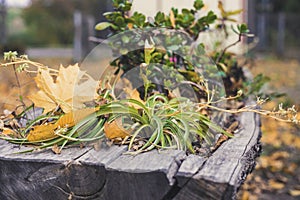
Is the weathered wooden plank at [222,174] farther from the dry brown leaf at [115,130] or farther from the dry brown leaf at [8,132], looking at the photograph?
the dry brown leaf at [8,132]

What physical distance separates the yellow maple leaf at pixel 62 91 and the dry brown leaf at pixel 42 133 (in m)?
0.14

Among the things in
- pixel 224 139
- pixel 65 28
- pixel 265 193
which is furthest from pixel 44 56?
pixel 224 139

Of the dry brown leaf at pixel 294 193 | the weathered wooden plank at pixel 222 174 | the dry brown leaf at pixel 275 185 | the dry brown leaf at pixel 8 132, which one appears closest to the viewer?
the weathered wooden plank at pixel 222 174

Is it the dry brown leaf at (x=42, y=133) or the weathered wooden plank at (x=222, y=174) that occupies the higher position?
the dry brown leaf at (x=42, y=133)

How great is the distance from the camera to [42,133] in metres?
1.20

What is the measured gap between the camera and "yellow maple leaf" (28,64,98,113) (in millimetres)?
1335

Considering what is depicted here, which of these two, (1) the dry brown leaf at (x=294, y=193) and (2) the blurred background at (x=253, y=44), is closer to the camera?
Answer: (1) the dry brown leaf at (x=294, y=193)

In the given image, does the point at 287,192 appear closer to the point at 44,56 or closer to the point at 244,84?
the point at 244,84

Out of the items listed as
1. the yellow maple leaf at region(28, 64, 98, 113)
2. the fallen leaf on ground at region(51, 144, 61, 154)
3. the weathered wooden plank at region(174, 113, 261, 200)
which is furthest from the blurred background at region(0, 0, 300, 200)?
the weathered wooden plank at region(174, 113, 261, 200)

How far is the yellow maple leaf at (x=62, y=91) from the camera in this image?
52.6 inches

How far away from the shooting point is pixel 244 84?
2.23m

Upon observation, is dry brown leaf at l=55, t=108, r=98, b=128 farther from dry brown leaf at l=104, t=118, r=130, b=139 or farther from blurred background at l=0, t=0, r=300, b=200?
blurred background at l=0, t=0, r=300, b=200

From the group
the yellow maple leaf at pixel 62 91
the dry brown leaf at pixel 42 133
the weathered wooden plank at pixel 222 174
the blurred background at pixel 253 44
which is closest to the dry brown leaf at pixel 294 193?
the blurred background at pixel 253 44

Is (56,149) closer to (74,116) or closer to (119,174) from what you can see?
(74,116)
